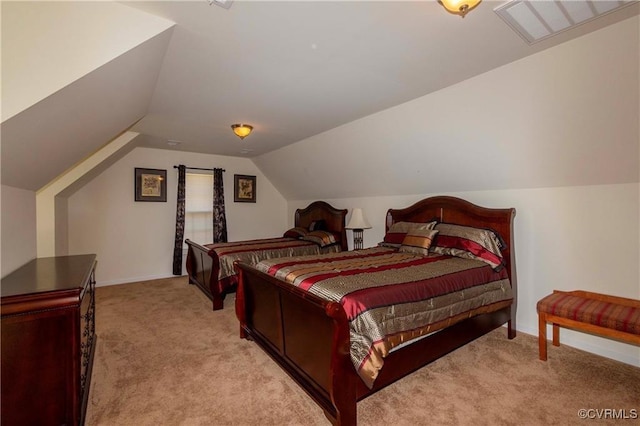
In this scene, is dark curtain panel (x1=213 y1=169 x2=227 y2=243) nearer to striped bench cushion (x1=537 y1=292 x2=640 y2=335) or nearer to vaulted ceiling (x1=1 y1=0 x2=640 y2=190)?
vaulted ceiling (x1=1 y1=0 x2=640 y2=190)

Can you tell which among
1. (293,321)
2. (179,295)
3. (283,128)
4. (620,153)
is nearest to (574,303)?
(620,153)

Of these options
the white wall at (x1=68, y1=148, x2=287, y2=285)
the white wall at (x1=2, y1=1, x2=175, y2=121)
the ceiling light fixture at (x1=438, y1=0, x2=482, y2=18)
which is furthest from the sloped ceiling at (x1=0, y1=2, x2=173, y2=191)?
the white wall at (x1=68, y1=148, x2=287, y2=285)

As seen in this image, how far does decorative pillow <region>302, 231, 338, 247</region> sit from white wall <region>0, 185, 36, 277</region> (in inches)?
135

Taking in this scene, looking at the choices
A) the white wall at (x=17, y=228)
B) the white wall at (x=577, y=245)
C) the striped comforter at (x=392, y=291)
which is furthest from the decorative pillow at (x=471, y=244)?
the white wall at (x=17, y=228)

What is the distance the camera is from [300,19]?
178 cm

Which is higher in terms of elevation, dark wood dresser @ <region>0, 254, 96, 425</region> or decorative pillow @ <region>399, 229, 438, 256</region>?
decorative pillow @ <region>399, 229, 438, 256</region>

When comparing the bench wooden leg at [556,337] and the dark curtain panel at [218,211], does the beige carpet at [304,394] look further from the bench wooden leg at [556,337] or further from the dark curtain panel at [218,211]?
the dark curtain panel at [218,211]

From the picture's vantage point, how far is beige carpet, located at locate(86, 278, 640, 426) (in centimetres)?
185

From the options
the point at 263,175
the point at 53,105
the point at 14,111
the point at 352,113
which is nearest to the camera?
the point at 14,111

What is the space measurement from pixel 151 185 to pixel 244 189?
1.76 meters

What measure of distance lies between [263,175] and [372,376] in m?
5.55

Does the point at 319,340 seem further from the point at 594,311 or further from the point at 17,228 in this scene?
the point at 17,228

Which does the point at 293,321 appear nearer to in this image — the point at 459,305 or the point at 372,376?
the point at 372,376

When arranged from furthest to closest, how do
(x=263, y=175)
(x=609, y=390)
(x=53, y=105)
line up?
(x=263, y=175) → (x=609, y=390) → (x=53, y=105)
